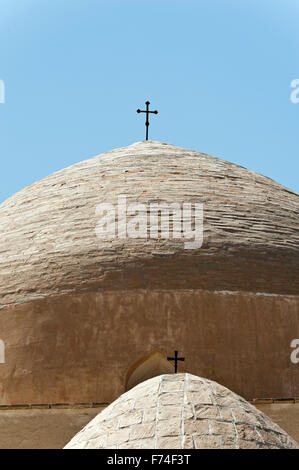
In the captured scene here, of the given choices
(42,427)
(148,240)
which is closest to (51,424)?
(42,427)

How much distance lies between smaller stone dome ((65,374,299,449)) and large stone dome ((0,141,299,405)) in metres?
3.59

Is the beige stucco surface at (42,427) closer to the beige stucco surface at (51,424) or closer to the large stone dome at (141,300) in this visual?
the beige stucco surface at (51,424)

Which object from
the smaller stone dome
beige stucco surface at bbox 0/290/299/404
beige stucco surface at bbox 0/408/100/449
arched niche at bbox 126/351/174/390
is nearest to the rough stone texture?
beige stucco surface at bbox 0/290/299/404

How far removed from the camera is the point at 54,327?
8.98 m

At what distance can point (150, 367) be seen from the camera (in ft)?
28.9

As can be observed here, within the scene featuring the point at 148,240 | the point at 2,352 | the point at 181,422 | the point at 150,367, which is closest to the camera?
the point at 181,422

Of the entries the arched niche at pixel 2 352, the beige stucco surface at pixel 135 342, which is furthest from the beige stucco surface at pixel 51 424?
the arched niche at pixel 2 352

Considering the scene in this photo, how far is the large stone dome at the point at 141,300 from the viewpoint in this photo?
8.78 metres

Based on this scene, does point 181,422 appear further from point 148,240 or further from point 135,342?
point 148,240

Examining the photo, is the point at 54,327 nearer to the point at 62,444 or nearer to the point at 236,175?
the point at 62,444

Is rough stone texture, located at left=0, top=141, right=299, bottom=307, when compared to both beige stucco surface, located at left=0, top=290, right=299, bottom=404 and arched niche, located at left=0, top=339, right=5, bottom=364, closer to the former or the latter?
beige stucco surface, located at left=0, top=290, right=299, bottom=404

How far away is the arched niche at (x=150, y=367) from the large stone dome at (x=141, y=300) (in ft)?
0.19

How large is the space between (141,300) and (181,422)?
14.5 ft
